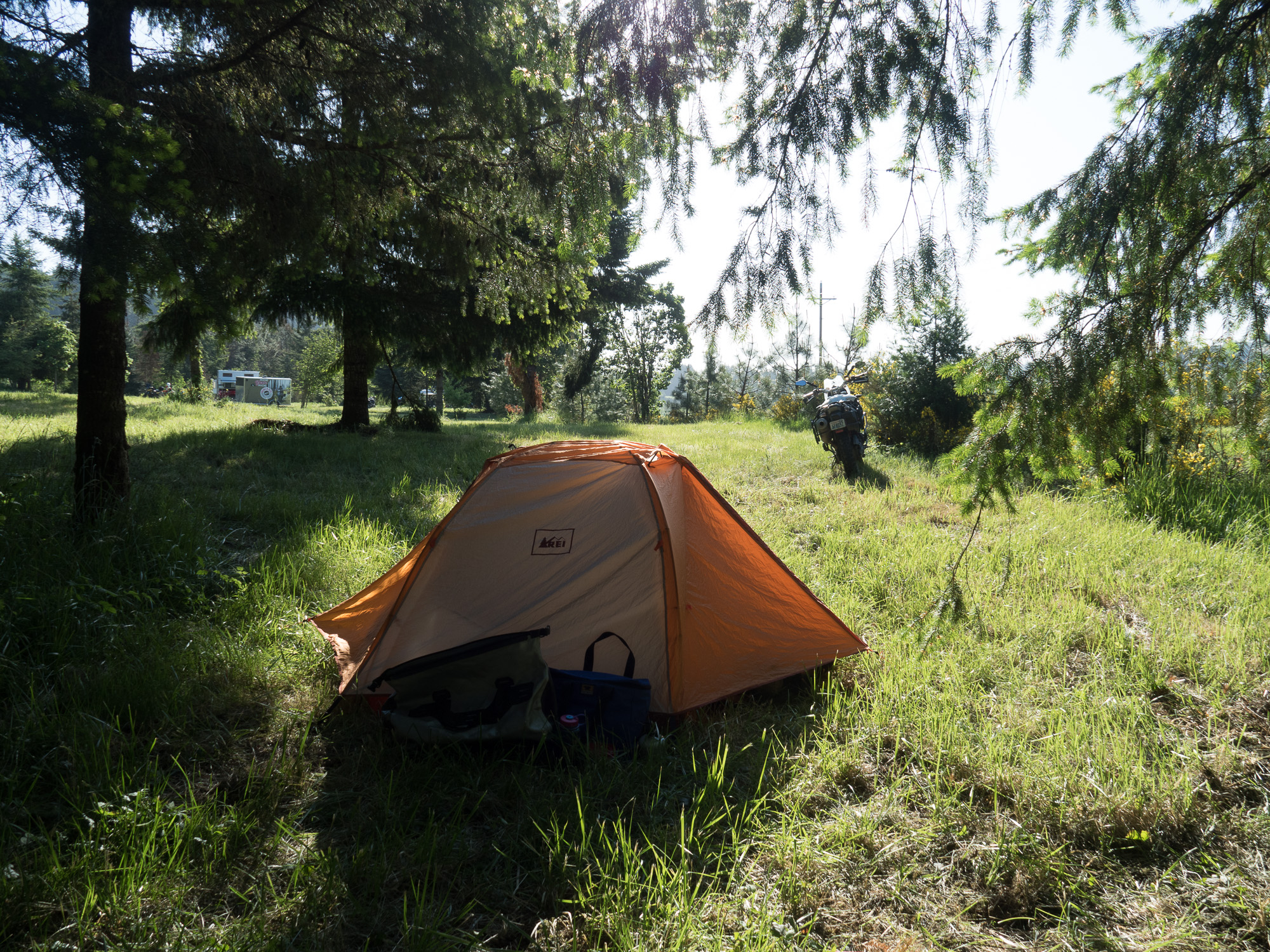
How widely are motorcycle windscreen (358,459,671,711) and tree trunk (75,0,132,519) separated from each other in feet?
6.83

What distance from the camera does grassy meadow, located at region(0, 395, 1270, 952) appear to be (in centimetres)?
198

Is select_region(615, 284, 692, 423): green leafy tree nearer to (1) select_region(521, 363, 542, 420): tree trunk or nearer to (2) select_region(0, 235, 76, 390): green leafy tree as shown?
(1) select_region(521, 363, 542, 420): tree trunk

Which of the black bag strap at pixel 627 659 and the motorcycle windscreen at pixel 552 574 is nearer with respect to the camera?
the black bag strap at pixel 627 659

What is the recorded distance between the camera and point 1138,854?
2248 millimetres

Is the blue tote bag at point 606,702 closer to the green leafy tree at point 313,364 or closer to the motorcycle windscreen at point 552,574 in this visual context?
the motorcycle windscreen at point 552,574

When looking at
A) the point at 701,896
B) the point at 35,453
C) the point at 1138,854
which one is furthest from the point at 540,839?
the point at 35,453

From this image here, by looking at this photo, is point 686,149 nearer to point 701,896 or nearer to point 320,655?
point 701,896

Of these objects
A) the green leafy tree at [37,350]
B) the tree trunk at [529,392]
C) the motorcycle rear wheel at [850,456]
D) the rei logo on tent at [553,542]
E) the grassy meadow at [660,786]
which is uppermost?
the green leafy tree at [37,350]

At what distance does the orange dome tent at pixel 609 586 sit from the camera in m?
3.27

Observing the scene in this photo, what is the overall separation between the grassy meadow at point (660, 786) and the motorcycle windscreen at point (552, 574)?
0.52 metres

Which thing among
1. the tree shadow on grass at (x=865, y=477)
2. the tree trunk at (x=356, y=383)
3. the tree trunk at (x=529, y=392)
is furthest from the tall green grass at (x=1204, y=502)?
the tree trunk at (x=529, y=392)

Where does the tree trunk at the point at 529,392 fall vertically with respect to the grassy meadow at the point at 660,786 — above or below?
above

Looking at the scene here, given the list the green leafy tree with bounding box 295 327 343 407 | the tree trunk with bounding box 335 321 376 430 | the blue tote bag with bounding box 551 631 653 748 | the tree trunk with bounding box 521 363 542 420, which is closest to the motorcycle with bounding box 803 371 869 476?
the blue tote bag with bounding box 551 631 653 748

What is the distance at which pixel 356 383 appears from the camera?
1106 cm
